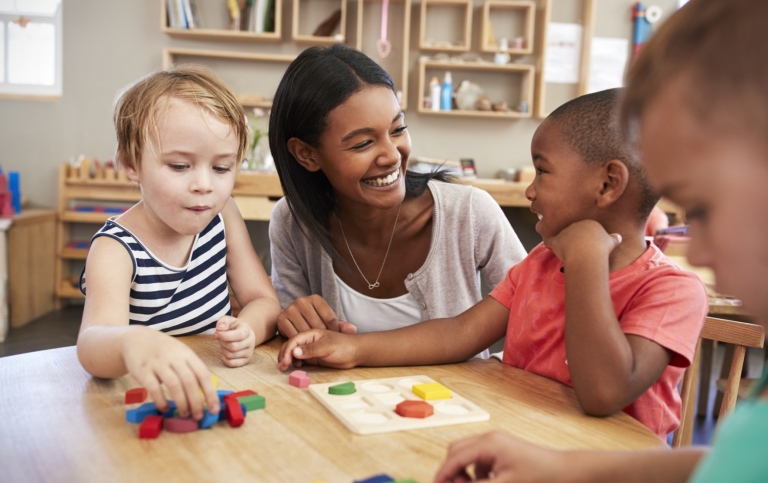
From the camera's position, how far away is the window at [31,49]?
4.71 m

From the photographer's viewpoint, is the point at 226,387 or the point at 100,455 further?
the point at 226,387

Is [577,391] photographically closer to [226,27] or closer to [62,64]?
[226,27]

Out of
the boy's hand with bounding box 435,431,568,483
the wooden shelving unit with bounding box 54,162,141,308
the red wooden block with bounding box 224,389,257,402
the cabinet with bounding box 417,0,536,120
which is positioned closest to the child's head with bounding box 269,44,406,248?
the red wooden block with bounding box 224,389,257,402

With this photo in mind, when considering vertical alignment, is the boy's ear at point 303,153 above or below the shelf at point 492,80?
below

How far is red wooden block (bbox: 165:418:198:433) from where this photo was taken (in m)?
0.80

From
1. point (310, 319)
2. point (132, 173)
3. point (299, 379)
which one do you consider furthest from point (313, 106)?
point (299, 379)

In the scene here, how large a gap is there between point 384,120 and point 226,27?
362 centimetres

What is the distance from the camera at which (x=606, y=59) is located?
5.02 m

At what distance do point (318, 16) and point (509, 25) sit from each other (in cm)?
134

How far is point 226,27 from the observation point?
4.75 metres

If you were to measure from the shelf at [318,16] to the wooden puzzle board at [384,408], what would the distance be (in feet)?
12.9

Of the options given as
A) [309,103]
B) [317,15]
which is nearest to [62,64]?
[317,15]

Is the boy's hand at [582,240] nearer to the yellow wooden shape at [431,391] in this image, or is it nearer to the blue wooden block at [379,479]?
the yellow wooden shape at [431,391]

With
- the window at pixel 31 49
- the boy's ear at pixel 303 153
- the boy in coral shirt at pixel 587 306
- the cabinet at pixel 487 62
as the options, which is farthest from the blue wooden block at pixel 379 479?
the window at pixel 31 49
